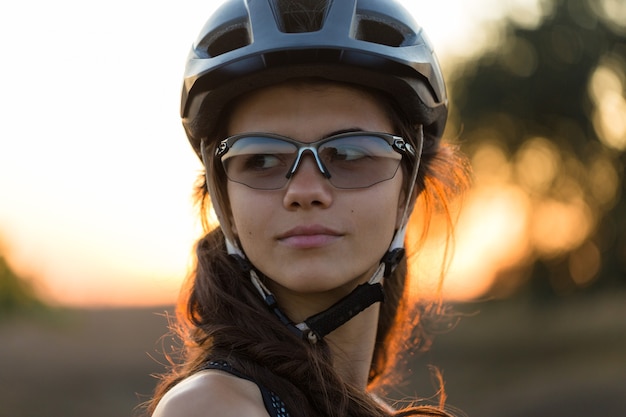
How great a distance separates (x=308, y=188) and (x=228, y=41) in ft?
2.36

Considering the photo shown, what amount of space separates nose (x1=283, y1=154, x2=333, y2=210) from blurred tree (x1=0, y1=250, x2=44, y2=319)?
12.6 m

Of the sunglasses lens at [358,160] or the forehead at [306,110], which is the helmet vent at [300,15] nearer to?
the forehead at [306,110]

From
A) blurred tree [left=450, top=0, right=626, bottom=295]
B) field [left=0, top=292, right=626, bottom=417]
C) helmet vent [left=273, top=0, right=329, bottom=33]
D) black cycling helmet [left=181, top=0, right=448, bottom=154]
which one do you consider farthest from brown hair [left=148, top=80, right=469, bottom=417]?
blurred tree [left=450, top=0, right=626, bottom=295]

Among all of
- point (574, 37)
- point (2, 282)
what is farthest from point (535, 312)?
point (2, 282)

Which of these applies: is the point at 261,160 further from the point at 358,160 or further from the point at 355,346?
the point at 355,346

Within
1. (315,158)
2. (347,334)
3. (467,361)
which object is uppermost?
(315,158)

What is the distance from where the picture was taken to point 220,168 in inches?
133

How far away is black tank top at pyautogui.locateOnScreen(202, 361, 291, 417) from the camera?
2.73m

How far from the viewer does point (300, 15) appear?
3.32 m

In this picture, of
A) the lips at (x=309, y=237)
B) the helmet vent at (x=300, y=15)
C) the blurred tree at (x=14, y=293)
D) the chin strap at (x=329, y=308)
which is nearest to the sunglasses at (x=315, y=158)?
the lips at (x=309, y=237)

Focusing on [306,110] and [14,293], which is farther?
[14,293]

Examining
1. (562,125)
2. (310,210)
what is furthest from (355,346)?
(562,125)

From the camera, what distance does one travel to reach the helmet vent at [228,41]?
11.1 feet

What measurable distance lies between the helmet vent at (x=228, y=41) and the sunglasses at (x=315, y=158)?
0.38m
